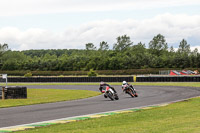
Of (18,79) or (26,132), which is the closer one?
(26,132)

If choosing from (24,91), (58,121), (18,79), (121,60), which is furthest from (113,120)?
(121,60)

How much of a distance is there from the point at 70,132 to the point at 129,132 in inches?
67.7

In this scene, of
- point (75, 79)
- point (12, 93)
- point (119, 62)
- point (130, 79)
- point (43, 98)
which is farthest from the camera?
point (119, 62)

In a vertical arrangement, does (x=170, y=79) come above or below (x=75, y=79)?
above

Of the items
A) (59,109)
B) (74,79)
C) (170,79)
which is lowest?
(59,109)

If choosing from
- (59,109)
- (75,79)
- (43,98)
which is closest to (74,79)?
(75,79)

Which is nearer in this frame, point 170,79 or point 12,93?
point 12,93

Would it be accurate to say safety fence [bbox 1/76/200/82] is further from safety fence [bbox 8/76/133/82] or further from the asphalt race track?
the asphalt race track

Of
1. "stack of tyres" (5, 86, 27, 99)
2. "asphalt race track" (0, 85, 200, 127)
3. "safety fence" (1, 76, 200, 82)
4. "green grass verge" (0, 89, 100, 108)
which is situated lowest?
"green grass verge" (0, 89, 100, 108)

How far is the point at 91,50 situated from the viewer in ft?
630

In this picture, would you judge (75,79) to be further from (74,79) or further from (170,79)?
(170,79)

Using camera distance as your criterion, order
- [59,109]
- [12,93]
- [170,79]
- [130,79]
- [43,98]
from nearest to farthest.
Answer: [59,109], [12,93], [43,98], [170,79], [130,79]

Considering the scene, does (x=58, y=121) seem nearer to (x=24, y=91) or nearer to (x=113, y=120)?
(x=113, y=120)

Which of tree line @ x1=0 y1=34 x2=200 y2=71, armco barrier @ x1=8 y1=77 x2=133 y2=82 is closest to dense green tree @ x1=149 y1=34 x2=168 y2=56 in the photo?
tree line @ x1=0 y1=34 x2=200 y2=71
